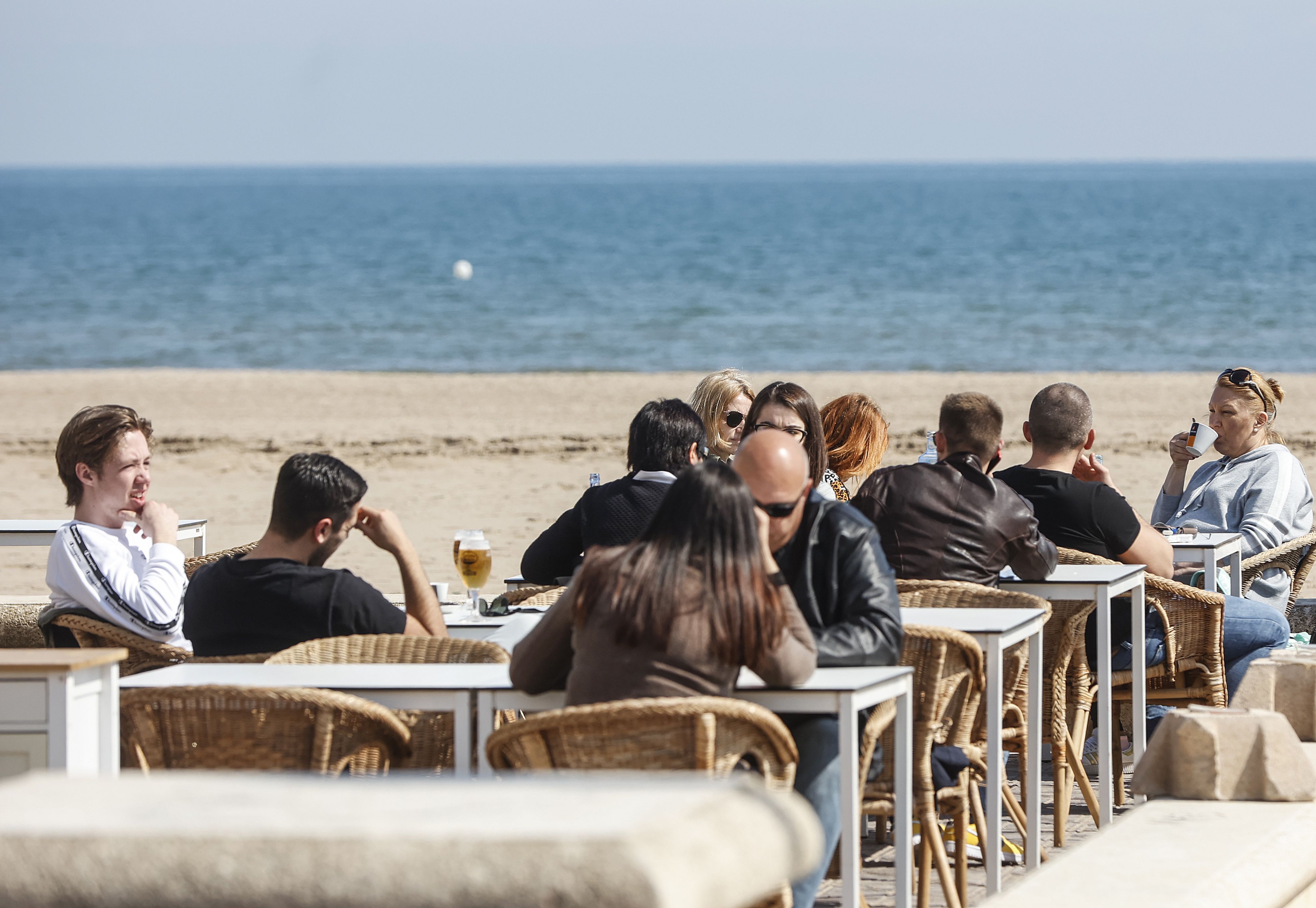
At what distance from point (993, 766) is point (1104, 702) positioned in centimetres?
79

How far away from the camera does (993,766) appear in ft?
13.3

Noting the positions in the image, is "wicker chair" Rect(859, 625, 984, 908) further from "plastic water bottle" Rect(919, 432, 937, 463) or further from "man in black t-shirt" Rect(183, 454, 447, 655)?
"plastic water bottle" Rect(919, 432, 937, 463)

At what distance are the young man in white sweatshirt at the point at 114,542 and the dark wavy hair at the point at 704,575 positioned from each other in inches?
67.1

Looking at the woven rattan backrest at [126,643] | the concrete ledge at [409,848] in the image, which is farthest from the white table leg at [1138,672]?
the concrete ledge at [409,848]

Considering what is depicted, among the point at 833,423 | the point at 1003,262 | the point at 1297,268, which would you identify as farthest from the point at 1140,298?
the point at 833,423

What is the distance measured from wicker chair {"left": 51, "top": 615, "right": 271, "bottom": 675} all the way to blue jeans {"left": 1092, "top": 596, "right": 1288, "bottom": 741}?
102 inches

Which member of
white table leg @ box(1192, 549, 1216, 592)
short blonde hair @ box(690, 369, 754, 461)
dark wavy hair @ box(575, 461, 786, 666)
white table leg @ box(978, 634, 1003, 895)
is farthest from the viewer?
short blonde hair @ box(690, 369, 754, 461)

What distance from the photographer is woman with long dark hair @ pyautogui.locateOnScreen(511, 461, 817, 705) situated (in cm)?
317

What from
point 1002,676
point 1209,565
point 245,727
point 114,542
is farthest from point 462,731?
point 1209,565

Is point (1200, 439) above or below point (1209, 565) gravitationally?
above

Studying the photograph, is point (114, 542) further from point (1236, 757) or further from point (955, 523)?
point (1236, 757)

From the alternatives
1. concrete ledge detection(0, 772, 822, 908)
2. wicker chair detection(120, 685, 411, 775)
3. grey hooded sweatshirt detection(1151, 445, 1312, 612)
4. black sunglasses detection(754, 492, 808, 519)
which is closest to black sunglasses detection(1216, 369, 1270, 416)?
grey hooded sweatshirt detection(1151, 445, 1312, 612)

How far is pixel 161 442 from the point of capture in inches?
606

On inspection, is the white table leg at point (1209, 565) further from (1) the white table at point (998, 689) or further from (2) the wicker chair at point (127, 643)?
(2) the wicker chair at point (127, 643)
